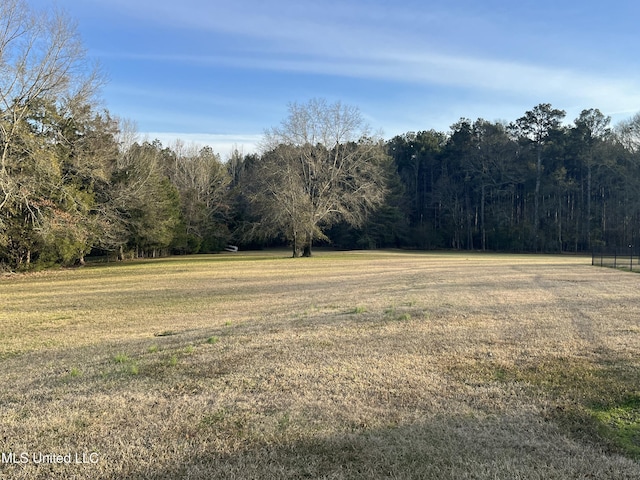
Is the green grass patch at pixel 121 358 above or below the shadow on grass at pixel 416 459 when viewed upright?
below

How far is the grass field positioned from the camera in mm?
3266

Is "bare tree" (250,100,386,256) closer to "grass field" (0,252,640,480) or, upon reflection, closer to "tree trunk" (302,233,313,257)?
"tree trunk" (302,233,313,257)

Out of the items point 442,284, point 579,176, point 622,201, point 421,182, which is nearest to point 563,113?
point 579,176

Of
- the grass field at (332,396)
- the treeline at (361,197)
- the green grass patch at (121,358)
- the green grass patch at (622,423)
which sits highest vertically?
the treeline at (361,197)

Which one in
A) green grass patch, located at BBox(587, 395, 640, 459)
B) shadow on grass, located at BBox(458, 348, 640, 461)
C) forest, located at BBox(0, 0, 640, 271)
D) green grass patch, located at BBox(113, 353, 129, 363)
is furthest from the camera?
forest, located at BBox(0, 0, 640, 271)

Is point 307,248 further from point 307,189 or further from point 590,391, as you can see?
point 590,391

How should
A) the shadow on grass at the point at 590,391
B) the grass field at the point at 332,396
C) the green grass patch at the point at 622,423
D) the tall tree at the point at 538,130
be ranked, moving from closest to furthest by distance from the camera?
the grass field at the point at 332,396 → the green grass patch at the point at 622,423 → the shadow on grass at the point at 590,391 → the tall tree at the point at 538,130

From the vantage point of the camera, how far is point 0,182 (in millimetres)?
18156

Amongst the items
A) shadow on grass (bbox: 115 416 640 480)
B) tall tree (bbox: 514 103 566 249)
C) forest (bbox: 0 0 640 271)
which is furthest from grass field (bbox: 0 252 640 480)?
tall tree (bbox: 514 103 566 249)

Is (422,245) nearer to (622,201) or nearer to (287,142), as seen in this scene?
(622,201)

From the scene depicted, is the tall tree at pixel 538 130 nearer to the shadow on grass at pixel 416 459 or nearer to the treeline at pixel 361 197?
the treeline at pixel 361 197

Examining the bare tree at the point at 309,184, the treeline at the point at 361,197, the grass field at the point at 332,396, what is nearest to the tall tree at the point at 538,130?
the treeline at the point at 361,197

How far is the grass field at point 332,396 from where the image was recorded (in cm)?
327

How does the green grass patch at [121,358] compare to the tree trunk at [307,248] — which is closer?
the green grass patch at [121,358]
